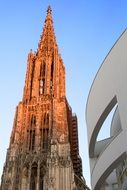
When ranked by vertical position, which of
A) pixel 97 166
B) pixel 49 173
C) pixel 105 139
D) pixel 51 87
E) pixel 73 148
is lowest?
pixel 97 166

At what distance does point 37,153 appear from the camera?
127 ft

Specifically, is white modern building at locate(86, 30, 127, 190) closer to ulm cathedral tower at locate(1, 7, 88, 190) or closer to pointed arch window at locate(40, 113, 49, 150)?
ulm cathedral tower at locate(1, 7, 88, 190)

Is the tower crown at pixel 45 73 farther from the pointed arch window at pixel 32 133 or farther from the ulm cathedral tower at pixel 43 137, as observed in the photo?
the pointed arch window at pixel 32 133

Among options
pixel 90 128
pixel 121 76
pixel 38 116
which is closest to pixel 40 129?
pixel 38 116

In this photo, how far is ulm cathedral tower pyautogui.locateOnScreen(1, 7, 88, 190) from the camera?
35.8 meters

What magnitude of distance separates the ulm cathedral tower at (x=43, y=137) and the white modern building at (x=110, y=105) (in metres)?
20.4

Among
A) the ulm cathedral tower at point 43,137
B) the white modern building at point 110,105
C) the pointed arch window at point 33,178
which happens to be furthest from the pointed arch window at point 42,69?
the white modern building at point 110,105

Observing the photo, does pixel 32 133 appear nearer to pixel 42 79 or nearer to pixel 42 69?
pixel 42 79

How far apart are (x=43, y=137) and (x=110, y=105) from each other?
29.0 m

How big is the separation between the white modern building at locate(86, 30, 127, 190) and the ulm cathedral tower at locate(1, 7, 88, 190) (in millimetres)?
20445

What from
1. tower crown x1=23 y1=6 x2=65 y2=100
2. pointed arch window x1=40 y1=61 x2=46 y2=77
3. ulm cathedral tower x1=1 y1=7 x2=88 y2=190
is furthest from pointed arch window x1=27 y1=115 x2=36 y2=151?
pointed arch window x1=40 y1=61 x2=46 y2=77

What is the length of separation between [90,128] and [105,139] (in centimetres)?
479

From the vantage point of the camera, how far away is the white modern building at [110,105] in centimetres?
1174

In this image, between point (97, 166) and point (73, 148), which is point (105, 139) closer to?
point (97, 166)
